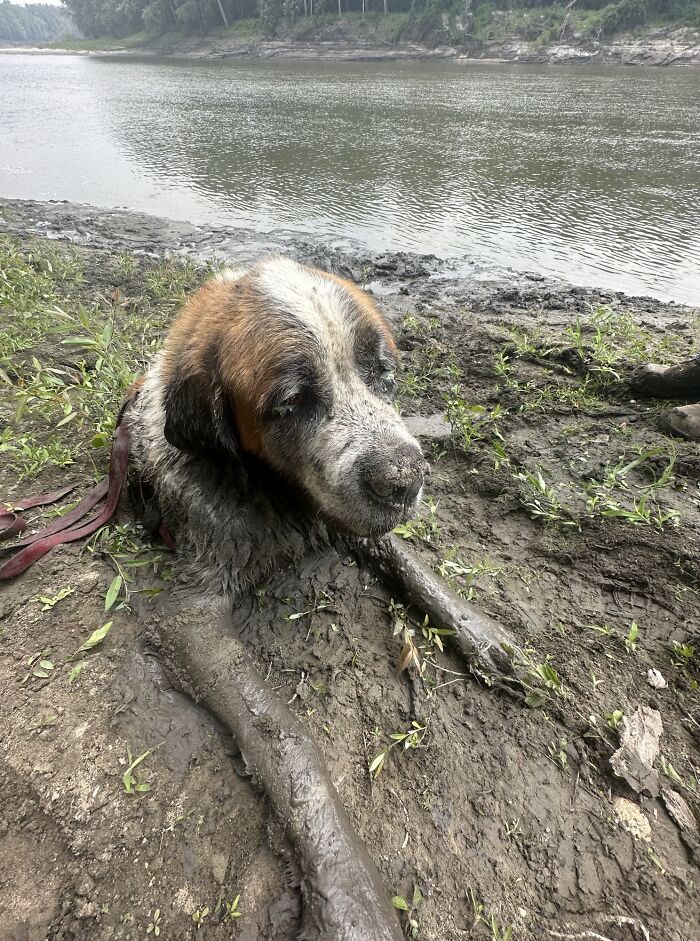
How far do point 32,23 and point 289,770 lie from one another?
253 meters

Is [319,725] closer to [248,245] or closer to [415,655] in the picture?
[415,655]

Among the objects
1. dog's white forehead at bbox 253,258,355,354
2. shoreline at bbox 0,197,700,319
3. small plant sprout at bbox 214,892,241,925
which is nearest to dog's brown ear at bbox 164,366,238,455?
dog's white forehead at bbox 253,258,355,354

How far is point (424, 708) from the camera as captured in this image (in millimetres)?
2637

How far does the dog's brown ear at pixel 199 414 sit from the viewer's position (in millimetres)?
2627

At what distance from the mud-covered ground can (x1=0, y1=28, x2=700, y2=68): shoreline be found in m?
54.5

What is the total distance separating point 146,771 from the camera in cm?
232

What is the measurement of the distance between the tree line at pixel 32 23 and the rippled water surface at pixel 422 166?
615ft

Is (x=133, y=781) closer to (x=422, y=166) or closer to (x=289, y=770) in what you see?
(x=289, y=770)

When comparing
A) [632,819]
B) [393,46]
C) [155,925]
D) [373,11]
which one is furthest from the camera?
[373,11]

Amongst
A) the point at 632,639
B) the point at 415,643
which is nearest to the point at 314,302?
the point at 415,643

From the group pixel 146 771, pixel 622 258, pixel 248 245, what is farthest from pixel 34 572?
pixel 622 258

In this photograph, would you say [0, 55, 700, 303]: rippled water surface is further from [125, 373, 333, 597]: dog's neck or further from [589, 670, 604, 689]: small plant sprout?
[125, 373, 333, 597]: dog's neck

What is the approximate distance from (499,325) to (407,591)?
4.63m

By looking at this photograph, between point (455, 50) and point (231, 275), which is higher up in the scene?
point (455, 50)
